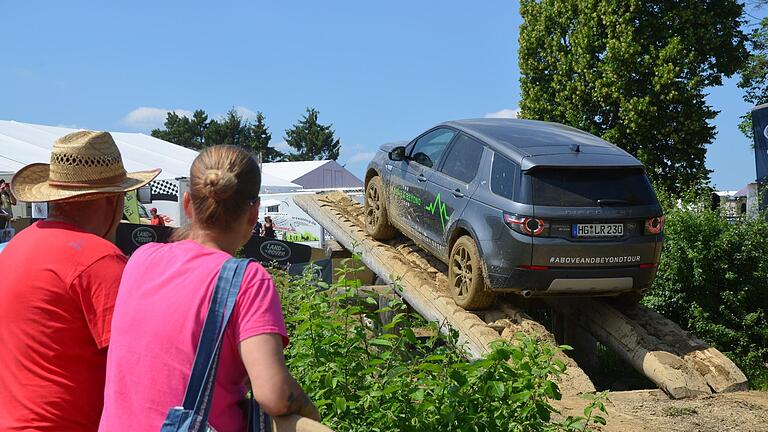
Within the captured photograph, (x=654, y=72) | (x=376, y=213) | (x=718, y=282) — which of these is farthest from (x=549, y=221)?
(x=654, y=72)

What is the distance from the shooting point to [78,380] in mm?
2430

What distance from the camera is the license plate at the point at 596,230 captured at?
722cm

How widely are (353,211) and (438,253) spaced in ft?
12.5

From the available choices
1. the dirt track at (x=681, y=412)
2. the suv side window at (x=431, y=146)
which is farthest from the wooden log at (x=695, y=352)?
the suv side window at (x=431, y=146)

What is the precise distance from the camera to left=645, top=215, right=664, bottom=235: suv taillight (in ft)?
24.3

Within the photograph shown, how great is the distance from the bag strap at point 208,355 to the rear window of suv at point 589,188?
5.57 meters

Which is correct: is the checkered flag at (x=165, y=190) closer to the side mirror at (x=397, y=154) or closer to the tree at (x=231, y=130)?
the side mirror at (x=397, y=154)

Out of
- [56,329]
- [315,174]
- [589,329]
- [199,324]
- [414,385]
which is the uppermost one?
[199,324]

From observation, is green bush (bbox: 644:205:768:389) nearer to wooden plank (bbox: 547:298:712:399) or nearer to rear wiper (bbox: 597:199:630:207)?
wooden plank (bbox: 547:298:712:399)

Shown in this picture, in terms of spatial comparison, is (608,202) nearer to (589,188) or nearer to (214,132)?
(589,188)

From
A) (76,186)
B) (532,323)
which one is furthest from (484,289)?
(76,186)

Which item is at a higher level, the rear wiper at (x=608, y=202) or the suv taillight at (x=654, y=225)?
the rear wiper at (x=608, y=202)

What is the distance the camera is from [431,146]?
9234mm

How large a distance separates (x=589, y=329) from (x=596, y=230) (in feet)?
5.01
